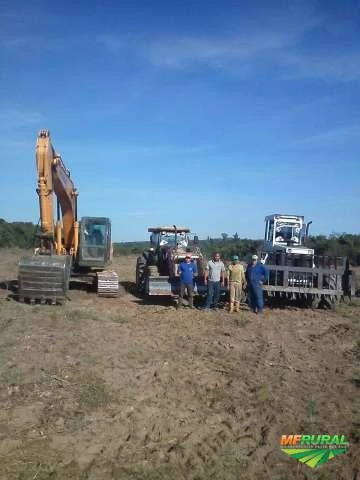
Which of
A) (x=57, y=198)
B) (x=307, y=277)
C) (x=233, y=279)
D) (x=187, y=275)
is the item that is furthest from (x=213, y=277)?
(x=57, y=198)

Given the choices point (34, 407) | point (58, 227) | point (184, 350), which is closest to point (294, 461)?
point (34, 407)

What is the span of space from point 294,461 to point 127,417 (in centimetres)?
187

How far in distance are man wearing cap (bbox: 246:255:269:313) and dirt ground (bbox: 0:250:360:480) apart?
1964 mm

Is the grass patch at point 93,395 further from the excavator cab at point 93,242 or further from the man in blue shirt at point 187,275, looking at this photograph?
the excavator cab at point 93,242

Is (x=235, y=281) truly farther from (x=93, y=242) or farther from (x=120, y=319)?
(x=93, y=242)

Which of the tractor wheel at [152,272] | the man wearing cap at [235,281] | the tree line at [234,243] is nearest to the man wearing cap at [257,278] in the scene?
the man wearing cap at [235,281]

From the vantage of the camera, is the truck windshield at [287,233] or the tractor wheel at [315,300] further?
the truck windshield at [287,233]

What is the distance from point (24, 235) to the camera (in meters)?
45.4

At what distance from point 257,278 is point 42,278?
5515 millimetres

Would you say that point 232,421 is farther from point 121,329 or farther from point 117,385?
point 121,329

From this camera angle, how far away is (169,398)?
6188mm

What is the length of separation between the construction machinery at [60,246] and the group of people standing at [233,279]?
2.83 m

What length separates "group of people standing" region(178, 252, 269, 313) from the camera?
1303 cm

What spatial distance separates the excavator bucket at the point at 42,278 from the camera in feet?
42.3
